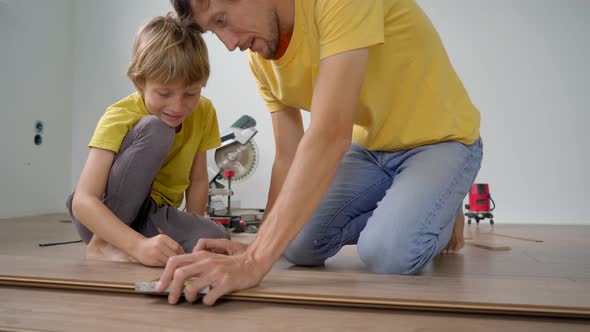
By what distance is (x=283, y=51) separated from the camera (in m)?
1.48

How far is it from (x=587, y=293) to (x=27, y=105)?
390cm

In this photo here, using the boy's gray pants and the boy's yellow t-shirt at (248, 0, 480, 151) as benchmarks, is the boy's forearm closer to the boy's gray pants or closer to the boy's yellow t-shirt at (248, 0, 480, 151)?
the boy's gray pants

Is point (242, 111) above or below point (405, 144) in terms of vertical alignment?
above

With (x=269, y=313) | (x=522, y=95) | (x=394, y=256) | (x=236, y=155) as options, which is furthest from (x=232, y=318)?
(x=522, y=95)

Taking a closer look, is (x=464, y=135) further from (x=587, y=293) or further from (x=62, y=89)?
(x=62, y=89)

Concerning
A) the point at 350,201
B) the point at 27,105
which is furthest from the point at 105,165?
the point at 27,105

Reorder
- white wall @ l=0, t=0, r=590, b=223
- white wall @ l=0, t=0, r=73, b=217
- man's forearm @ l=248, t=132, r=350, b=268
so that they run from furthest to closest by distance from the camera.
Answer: white wall @ l=0, t=0, r=590, b=223 → white wall @ l=0, t=0, r=73, b=217 → man's forearm @ l=248, t=132, r=350, b=268

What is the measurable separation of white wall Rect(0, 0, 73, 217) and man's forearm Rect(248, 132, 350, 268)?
3175 millimetres

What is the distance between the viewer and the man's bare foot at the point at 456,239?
80.7 inches

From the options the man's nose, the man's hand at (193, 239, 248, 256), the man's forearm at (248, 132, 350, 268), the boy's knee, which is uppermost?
the man's nose

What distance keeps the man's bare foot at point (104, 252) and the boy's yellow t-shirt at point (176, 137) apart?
318mm

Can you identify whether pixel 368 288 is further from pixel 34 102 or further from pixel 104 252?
pixel 34 102

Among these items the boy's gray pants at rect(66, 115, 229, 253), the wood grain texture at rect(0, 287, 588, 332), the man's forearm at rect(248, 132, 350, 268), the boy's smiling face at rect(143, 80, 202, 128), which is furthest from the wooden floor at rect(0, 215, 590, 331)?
the boy's smiling face at rect(143, 80, 202, 128)

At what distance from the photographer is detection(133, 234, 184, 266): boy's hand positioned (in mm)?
1427
